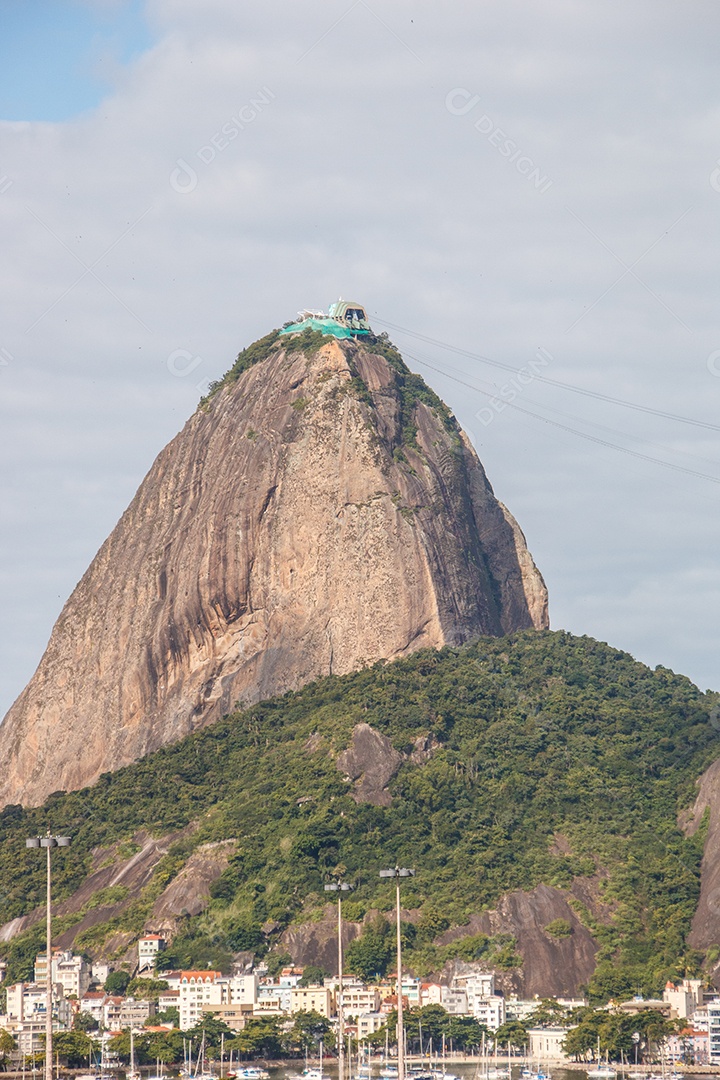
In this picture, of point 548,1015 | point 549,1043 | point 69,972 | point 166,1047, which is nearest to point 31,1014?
point 69,972

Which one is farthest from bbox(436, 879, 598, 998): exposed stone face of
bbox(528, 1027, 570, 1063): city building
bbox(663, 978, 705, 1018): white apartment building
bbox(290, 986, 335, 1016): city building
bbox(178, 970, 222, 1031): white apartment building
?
bbox(178, 970, 222, 1031): white apartment building

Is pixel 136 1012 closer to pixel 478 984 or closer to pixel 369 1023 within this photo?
pixel 369 1023

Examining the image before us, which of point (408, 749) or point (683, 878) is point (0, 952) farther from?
point (683, 878)

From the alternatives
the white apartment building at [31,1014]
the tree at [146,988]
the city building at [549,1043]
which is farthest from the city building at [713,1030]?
the white apartment building at [31,1014]

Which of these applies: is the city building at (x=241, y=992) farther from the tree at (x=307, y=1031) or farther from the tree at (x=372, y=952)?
the tree at (x=372, y=952)

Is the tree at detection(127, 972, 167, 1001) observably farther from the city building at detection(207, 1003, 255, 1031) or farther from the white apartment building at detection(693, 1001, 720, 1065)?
the white apartment building at detection(693, 1001, 720, 1065)

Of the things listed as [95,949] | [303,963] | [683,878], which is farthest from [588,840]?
[95,949]

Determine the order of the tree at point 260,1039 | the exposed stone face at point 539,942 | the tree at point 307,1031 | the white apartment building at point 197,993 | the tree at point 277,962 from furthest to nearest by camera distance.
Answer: the tree at point 277,962 < the exposed stone face at point 539,942 < the white apartment building at point 197,993 < the tree at point 307,1031 < the tree at point 260,1039
